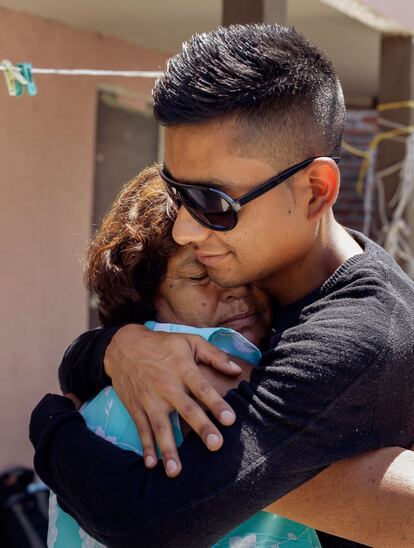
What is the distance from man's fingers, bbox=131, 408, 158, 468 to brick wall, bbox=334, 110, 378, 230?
23.8 feet

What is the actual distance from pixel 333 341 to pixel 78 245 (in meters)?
3.94

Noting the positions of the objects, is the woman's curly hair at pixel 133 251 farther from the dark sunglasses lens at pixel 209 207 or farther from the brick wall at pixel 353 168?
the brick wall at pixel 353 168

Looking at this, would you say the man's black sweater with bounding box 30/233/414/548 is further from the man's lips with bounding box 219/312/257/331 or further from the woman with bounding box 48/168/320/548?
the man's lips with bounding box 219/312/257/331

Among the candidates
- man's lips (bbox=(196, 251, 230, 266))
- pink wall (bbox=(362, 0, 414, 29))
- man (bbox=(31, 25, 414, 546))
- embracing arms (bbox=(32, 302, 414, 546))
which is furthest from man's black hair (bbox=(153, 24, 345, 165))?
pink wall (bbox=(362, 0, 414, 29))

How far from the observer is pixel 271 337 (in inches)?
69.9

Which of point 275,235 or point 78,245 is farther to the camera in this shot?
point 78,245

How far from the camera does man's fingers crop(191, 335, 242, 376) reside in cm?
167

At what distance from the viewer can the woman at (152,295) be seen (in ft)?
5.82

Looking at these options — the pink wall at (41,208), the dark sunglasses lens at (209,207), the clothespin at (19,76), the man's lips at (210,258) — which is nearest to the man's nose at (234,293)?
the man's lips at (210,258)

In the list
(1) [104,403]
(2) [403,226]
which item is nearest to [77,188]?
(2) [403,226]

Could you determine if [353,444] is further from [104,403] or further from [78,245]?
[78,245]

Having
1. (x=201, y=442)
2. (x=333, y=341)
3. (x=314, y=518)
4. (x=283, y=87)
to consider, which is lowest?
(x=314, y=518)

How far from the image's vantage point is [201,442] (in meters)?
1.55

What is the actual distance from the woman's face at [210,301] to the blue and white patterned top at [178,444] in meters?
0.09
